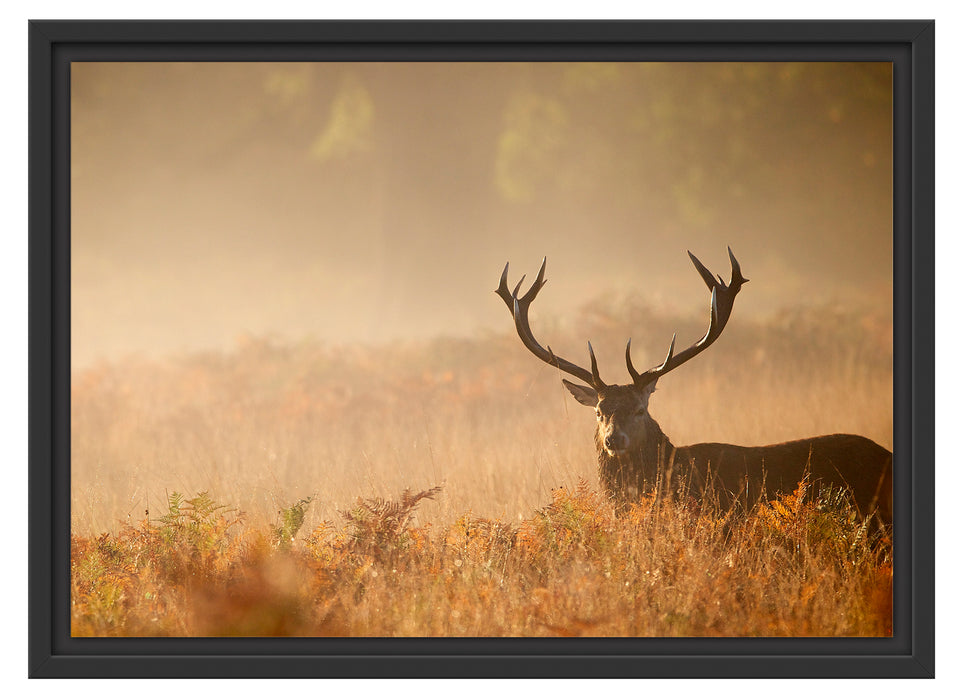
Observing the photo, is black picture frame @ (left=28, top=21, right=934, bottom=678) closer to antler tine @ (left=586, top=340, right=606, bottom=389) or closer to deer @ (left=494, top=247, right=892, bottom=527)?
deer @ (left=494, top=247, right=892, bottom=527)

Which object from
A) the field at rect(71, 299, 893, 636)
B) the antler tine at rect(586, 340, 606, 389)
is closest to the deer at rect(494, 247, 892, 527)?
the antler tine at rect(586, 340, 606, 389)

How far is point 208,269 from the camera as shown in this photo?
4480mm

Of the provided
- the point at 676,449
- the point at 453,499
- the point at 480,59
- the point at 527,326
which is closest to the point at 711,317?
the point at 676,449

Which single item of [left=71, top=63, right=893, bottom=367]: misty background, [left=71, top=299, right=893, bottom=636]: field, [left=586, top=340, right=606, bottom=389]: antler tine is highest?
[left=71, top=63, right=893, bottom=367]: misty background

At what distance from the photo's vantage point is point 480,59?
4.08 metres

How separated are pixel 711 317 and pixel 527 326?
107 centimetres

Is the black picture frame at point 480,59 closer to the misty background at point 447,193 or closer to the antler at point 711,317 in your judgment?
the misty background at point 447,193

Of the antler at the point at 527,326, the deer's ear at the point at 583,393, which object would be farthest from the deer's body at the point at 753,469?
the antler at the point at 527,326

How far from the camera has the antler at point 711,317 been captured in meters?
4.34

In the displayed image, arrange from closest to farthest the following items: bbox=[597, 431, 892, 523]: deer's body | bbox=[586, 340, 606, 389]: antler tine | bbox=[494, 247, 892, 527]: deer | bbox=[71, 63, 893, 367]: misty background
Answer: bbox=[597, 431, 892, 523]: deer's body, bbox=[71, 63, 893, 367]: misty background, bbox=[494, 247, 892, 527]: deer, bbox=[586, 340, 606, 389]: antler tine

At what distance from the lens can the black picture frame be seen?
12.6 ft

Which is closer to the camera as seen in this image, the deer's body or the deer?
the deer's body

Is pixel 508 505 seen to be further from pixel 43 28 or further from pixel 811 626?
pixel 43 28

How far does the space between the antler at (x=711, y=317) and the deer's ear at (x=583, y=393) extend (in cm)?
25
